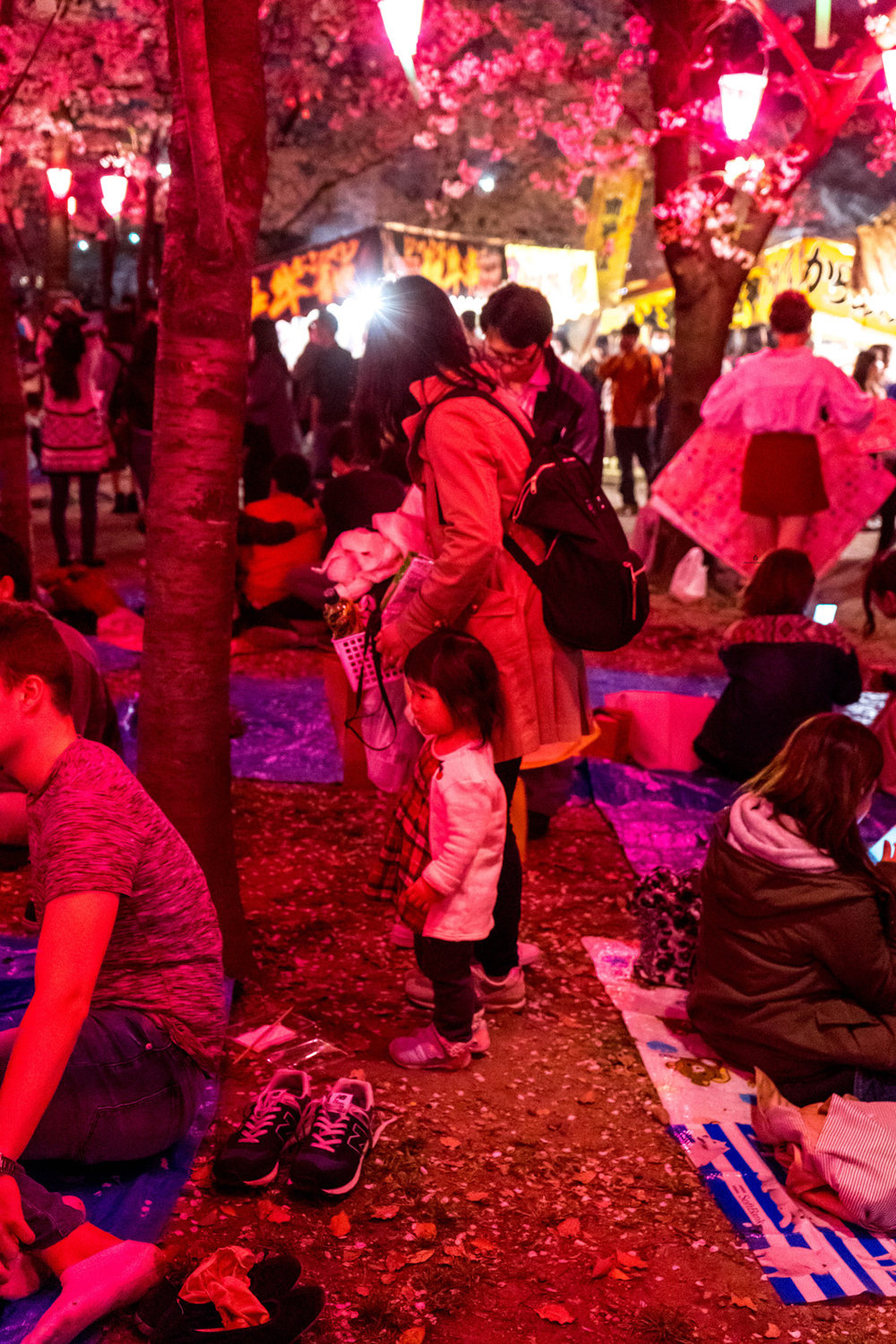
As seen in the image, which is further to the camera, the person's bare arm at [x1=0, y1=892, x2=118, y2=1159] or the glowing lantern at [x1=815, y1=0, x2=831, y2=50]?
the glowing lantern at [x1=815, y1=0, x2=831, y2=50]

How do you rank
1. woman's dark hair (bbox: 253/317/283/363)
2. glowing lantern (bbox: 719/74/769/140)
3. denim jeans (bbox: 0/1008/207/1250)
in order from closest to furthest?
1. denim jeans (bbox: 0/1008/207/1250)
2. glowing lantern (bbox: 719/74/769/140)
3. woman's dark hair (bbox: 253/317/283/363)

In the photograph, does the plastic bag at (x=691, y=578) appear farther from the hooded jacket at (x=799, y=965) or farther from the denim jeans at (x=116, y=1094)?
the denim jeans at (x=116, y=1094)

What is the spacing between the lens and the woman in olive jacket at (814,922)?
3201 mm

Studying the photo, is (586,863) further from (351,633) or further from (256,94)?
(256,94)

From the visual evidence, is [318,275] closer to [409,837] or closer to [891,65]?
[891,65]

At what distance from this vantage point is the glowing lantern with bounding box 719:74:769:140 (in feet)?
28.7

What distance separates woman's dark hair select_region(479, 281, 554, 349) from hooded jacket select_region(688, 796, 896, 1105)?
6.41 ft

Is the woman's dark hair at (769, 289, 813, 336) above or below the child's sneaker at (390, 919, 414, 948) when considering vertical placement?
above

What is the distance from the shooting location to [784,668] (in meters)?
5.10

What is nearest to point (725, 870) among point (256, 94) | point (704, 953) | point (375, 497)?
point (704, 953)

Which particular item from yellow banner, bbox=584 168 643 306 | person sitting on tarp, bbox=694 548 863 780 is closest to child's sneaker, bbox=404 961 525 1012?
person sitting on tarp, bbox=694 548 863 780

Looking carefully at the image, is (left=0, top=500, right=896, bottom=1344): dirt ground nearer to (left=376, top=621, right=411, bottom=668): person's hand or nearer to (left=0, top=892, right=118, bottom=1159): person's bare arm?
(left=0, top=892, right=118, bottom=1159): person's bare arm

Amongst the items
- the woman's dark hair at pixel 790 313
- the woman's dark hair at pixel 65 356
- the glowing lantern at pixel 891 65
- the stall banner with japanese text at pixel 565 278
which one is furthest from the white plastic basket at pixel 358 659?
the stall banner with japanese text at pixel 565 278

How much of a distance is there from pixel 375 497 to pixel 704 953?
3735 millimetres
